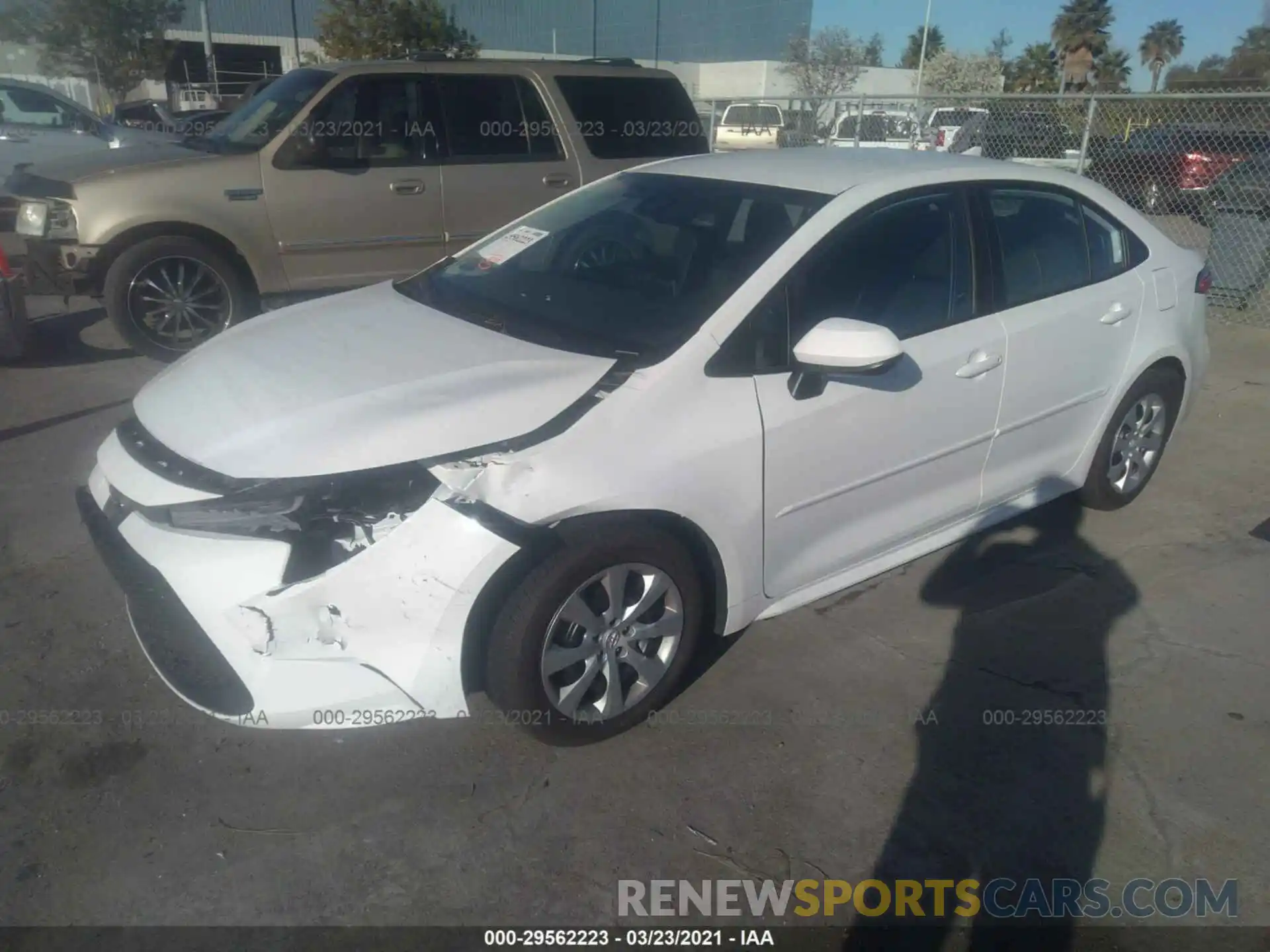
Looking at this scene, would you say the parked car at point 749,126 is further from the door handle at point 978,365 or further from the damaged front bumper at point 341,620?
the damaged front bumper at point 341,620

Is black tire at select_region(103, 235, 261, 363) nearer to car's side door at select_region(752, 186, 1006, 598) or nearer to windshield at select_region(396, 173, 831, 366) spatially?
windshield at select_region(396, 173, 831, 366)

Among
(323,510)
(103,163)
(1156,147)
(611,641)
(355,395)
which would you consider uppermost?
(1156,147)

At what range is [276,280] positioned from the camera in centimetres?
661

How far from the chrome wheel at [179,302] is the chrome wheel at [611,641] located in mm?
A: 4756

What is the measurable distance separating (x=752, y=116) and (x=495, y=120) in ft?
63.6

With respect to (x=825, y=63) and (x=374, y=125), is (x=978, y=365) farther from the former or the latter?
(x=825, y=63)

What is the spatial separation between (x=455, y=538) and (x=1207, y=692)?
263cm

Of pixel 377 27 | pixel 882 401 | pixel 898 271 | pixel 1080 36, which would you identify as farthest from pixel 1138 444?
pixel 1080 36

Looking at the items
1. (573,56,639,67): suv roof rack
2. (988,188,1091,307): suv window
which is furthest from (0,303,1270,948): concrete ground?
(573,56,639,67): suv roof rack

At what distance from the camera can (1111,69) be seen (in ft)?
156

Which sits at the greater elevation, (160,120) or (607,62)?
(607,62)

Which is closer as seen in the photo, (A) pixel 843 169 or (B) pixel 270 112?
(A) pixel 843 169

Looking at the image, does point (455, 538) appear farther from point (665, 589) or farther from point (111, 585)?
point (111, 585)

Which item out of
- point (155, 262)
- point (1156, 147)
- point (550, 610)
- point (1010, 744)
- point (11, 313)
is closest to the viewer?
point (550, 610)
